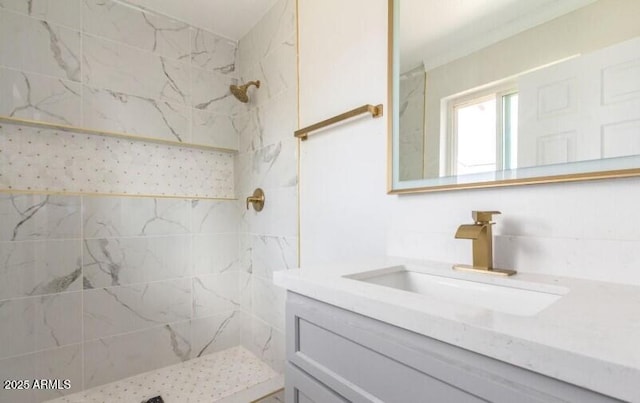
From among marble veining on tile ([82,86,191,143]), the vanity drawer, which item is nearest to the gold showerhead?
marble veining on tile ([82,86,191,143])

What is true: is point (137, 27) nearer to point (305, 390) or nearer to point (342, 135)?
point (342, 135)

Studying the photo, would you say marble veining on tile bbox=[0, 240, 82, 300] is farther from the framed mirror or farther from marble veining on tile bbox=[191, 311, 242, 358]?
the framed mirror

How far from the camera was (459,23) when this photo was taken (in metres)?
0.94

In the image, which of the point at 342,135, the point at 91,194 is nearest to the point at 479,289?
the point at 342,135

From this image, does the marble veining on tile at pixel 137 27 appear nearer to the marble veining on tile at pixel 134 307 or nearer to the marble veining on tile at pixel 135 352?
the marble veining on tile at pixel 134 307

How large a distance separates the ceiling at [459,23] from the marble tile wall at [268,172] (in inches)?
27.7

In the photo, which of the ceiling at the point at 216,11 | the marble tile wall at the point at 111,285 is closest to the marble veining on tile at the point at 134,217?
the marble tile wall at the point at 111,285

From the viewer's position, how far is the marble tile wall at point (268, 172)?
1.65 meters

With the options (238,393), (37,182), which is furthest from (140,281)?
(238,393)

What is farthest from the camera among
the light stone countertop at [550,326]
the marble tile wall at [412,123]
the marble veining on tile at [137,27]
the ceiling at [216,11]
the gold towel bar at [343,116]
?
the ceiling at [216,11]

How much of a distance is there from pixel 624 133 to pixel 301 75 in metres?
1.26

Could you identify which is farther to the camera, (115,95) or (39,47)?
(115,95)

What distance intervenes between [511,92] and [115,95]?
1839 mm

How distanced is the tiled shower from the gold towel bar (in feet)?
0.63
